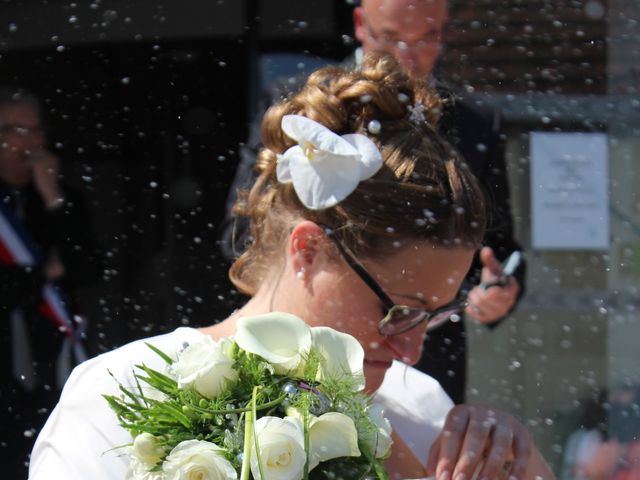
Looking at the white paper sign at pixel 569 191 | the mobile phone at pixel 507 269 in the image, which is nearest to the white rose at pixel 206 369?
the mobile phone at pixel 507 269

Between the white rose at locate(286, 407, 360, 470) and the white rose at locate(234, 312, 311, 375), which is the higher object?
the white rose at locate(234, 312, 311, 375)

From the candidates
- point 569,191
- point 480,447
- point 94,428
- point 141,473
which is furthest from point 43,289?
point 141,473

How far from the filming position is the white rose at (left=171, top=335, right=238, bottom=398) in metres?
1.26

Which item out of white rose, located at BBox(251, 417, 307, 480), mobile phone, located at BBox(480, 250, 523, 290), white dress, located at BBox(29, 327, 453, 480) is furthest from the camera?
mobile phone, located at BBox(480, 250, 523, 290)

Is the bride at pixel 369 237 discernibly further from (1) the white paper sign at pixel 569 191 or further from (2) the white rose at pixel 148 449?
Answer: (1) the white paper sign at pixel 569 191

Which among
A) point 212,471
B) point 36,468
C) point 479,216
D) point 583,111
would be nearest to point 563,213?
point 583,111

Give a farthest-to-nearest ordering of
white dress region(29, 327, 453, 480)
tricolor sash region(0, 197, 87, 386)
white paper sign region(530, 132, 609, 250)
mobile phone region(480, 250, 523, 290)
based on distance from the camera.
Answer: white paper sign region(530, 132, 609, 250) → tricolor sash region(0, 197, 87, 386) → mobile phone region(480, 250, 523, 290) → white dress region(29, 327, 453, 480)

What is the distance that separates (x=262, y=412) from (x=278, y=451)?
78mm

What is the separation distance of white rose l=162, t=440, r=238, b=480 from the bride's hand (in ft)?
1.75

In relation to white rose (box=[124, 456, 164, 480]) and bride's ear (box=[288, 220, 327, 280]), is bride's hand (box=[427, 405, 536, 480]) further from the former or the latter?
white rose (box=[124, 456, 164, 480])

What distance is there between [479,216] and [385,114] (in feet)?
0.81

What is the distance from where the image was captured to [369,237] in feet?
5.90

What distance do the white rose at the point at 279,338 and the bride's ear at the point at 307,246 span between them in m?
0.48

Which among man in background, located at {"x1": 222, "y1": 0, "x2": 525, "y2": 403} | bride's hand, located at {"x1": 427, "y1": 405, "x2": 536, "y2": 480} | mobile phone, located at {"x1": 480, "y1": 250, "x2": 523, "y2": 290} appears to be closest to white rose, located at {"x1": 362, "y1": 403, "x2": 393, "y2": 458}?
bride's hand, located at {"x1": 427, "y1": 405, "x2": 536, "y2": 480}
